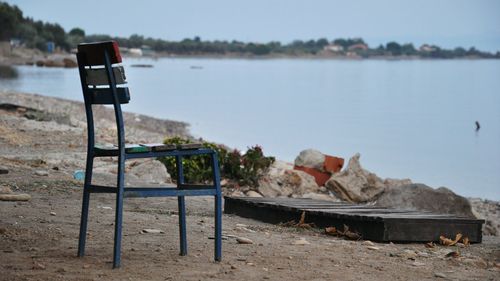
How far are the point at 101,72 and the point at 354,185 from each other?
1140 cm

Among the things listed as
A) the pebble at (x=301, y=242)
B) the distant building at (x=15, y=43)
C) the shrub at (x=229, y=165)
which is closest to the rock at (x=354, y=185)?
the shrub at (x=229, y=165)

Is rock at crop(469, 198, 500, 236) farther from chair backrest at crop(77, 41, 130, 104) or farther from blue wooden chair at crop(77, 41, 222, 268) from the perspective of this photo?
chair backrest at crop(77, 41, 130, 104)

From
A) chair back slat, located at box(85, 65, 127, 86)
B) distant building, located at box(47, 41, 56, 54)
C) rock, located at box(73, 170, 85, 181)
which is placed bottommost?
distant building, located at box(47, 41, 56, 54)

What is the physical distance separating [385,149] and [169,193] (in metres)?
33.1

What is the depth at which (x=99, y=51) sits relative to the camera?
6.59 metres

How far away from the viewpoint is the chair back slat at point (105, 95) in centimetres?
657

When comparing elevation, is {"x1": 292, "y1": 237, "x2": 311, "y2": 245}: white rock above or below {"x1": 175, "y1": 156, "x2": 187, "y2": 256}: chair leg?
below

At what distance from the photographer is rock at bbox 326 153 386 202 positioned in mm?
17469

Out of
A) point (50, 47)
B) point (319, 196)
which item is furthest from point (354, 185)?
point (50, 47)

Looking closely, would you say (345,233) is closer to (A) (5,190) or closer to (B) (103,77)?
(A) (5,190)

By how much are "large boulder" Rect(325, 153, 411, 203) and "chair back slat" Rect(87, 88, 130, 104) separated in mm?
10952

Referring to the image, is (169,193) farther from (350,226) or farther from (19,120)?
(19,120)

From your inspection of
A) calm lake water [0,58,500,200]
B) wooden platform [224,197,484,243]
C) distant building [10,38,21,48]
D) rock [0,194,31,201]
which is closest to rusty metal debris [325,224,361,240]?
wooden platform [224,197,484,243]

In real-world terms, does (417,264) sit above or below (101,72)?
below
